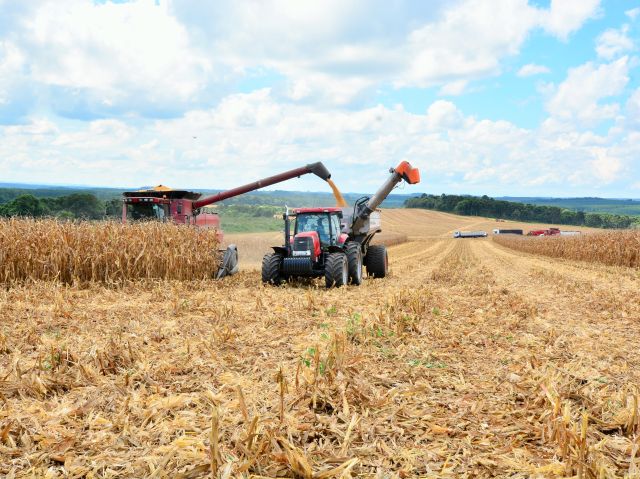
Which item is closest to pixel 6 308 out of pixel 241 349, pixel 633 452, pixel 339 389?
pixel 241 349

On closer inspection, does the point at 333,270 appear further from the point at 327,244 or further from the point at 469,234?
the point at 469,234

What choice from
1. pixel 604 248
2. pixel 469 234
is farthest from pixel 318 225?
pixel 469 234

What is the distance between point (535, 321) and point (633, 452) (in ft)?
17.8

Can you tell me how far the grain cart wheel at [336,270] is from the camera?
12.9 meters

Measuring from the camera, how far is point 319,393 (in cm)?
446

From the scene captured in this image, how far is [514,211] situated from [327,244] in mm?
98099

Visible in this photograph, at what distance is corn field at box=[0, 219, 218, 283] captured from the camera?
13.3 metres

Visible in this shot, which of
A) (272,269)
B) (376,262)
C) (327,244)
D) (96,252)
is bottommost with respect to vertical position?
(376,262)

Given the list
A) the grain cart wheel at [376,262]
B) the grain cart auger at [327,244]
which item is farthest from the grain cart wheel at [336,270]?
the grain cart wheel at [376,262]

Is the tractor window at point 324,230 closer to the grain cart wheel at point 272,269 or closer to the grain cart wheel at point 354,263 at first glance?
the grain cart wheel at point 354,263

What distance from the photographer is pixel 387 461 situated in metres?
3.59

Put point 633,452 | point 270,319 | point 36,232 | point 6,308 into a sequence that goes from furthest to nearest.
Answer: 1. point 36,232
2. point 6,308
3. point 270,319
4. point 633,452

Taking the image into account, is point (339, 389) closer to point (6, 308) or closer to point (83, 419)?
point (83, 419)

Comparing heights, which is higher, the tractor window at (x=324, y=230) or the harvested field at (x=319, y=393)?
the tractor window at (x=324, y=230)
